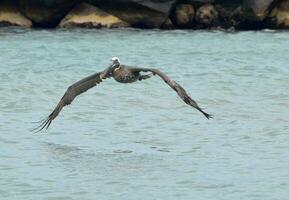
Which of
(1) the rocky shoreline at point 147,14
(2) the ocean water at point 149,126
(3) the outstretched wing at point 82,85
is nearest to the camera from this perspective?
(2) the ocean water at point 149,126

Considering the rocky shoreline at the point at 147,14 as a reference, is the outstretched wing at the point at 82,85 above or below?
above

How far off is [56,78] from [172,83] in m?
11.3

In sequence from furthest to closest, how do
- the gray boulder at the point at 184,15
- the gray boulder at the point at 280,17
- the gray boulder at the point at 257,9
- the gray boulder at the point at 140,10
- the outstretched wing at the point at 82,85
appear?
the gray boulder at the point at 184,15 → the gray boulder at the point at 280,17 → the gray boulder at the point at 140,10 → the gray boulder at the point at 257,9 → the outstretched wing at the point at 82,85

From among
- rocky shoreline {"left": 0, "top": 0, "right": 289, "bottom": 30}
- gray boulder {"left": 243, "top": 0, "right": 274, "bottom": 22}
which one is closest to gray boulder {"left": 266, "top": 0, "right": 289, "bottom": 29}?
rocky shoreline {"left": 0, "top": 0, "right": 289, "bottom": 30}

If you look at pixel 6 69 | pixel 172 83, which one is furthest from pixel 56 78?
pixel 172 83

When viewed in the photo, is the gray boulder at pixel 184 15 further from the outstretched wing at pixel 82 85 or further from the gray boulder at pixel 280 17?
the outstretched wing at pixel 82 85

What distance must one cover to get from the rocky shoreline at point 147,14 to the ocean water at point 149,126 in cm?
505

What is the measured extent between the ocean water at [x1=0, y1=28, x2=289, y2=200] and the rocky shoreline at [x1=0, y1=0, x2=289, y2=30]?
5055mm

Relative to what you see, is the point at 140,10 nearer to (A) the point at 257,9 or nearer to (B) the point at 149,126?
(A) the point at 257,9

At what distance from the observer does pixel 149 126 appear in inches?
698

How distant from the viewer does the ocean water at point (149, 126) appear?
42.8 ft

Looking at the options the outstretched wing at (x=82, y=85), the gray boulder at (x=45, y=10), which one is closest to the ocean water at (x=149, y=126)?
the outstretched wing at (x=82, y=85)

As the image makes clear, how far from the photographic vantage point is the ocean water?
13047mm

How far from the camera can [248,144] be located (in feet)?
52.1
